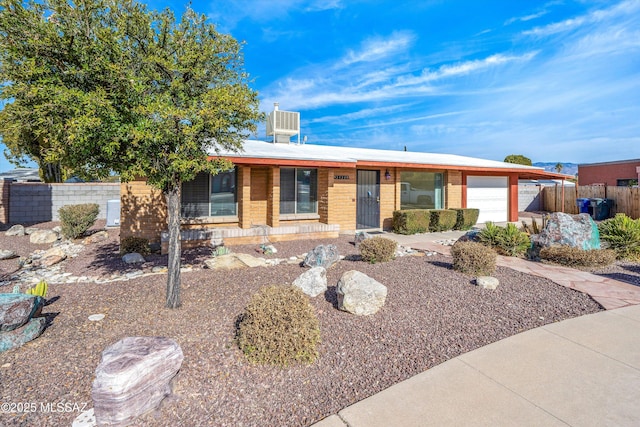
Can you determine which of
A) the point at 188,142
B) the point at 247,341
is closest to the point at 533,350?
the point at 247,341

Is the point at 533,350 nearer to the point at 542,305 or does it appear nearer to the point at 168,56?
the point at 542,305

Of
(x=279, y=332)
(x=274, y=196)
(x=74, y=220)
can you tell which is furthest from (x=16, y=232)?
(x=279, y=332)

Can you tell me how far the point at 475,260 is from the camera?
6375 millimetres

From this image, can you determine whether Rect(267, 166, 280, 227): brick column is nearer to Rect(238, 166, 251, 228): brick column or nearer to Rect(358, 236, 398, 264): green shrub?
Rect(238, 166, 251, 228): brick column

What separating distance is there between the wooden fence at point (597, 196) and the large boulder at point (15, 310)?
22407 mm

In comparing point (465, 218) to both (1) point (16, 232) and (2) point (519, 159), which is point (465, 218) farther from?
(2) point (519, 159)

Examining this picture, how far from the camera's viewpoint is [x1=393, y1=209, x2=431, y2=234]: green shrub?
39.9 feet

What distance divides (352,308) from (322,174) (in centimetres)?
757

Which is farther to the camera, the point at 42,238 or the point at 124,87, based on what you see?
the point at 42,238

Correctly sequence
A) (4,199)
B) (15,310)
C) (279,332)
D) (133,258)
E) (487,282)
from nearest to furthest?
(279,332)
(15,310)
(487,282)
(133,258)
(4,199)

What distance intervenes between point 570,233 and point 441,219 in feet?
16.6

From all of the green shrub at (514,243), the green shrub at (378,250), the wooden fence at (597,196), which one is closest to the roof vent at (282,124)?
the green shrub at (378,250)

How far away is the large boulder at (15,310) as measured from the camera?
3493 millimetres

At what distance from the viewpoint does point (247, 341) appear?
3.46 meters
